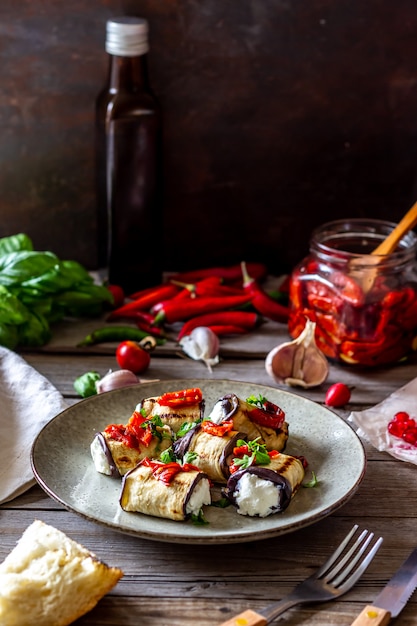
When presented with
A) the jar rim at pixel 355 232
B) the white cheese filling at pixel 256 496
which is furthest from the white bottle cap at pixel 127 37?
the white cheese filling at pixel 256 496

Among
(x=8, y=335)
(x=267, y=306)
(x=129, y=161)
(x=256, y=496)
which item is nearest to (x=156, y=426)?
(x=256, y=496)

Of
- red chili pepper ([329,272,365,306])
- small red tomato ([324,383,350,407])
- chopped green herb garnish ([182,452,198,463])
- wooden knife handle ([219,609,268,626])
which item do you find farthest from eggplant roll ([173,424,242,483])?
red chili pepper ([329,272,365,306])

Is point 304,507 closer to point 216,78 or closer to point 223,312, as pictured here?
point 223,312

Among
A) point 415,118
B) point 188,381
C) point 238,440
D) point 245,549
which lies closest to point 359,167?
point 415,118

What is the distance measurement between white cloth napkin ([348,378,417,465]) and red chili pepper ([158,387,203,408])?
1.31 feet

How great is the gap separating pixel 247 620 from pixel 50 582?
0.98 feet

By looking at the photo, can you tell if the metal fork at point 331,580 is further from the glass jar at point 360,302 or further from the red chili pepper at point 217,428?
the glass jar at point 360,302

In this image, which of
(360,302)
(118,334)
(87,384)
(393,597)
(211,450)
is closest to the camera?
(393,597)

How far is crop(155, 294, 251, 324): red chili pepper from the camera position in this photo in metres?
2.51

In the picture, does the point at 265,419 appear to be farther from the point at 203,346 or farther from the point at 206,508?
the point at 203,346

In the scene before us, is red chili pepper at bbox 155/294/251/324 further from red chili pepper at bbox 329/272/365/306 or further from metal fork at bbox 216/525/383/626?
metal fork at bbox 216/525/383/626

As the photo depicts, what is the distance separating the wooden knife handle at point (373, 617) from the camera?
51.9 inches

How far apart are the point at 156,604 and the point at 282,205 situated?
1.70 m

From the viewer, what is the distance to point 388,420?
1985 mm
